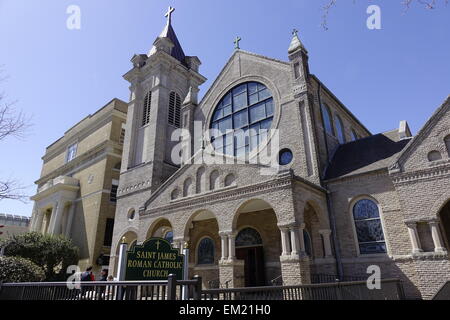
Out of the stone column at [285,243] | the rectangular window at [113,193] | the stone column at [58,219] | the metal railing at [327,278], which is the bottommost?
the metal railing at [327,278]

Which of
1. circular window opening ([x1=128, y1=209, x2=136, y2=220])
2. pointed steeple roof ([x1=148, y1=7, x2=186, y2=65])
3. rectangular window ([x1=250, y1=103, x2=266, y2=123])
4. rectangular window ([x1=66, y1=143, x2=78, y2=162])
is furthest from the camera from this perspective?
rectangular window ([x1=66, y1=143, x2=78, y2=162])

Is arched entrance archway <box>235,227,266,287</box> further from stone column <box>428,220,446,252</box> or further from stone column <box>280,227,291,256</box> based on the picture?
stone column <box>428,220,446,252</box>

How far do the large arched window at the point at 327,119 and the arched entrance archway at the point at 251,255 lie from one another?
8.18 meters

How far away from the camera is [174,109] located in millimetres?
27828

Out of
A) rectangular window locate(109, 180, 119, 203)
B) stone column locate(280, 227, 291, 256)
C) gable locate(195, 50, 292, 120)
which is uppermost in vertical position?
gable locate(195, 50, 292, 120)

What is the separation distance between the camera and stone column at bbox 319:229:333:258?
46.5 feet

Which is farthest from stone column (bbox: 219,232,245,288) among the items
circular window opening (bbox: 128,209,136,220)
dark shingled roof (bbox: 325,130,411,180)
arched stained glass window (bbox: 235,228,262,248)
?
circular window opening (bbox: 128,209,136,220)

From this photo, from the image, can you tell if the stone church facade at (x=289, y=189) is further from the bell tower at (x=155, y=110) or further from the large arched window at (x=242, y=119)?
the bell tower at (x=155, y=110)

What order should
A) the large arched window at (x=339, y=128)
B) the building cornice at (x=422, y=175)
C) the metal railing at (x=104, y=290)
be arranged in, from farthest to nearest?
the large arched window at (x=339, y=128) < the building cornice at (x=422, y=175) < the metal railing at (x=104, y=290)

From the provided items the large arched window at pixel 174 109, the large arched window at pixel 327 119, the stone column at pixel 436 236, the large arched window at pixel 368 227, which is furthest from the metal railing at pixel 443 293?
the large arched window at pixel 174 109

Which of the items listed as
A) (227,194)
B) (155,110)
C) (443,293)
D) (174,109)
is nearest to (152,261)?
(227,194)

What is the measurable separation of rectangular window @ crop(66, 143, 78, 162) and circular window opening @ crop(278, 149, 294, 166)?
29.9 meters

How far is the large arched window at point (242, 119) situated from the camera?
19.8 metres

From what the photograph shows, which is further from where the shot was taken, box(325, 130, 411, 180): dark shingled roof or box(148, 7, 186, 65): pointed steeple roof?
box(148, 7, 186, 65): pointed steeple roof
